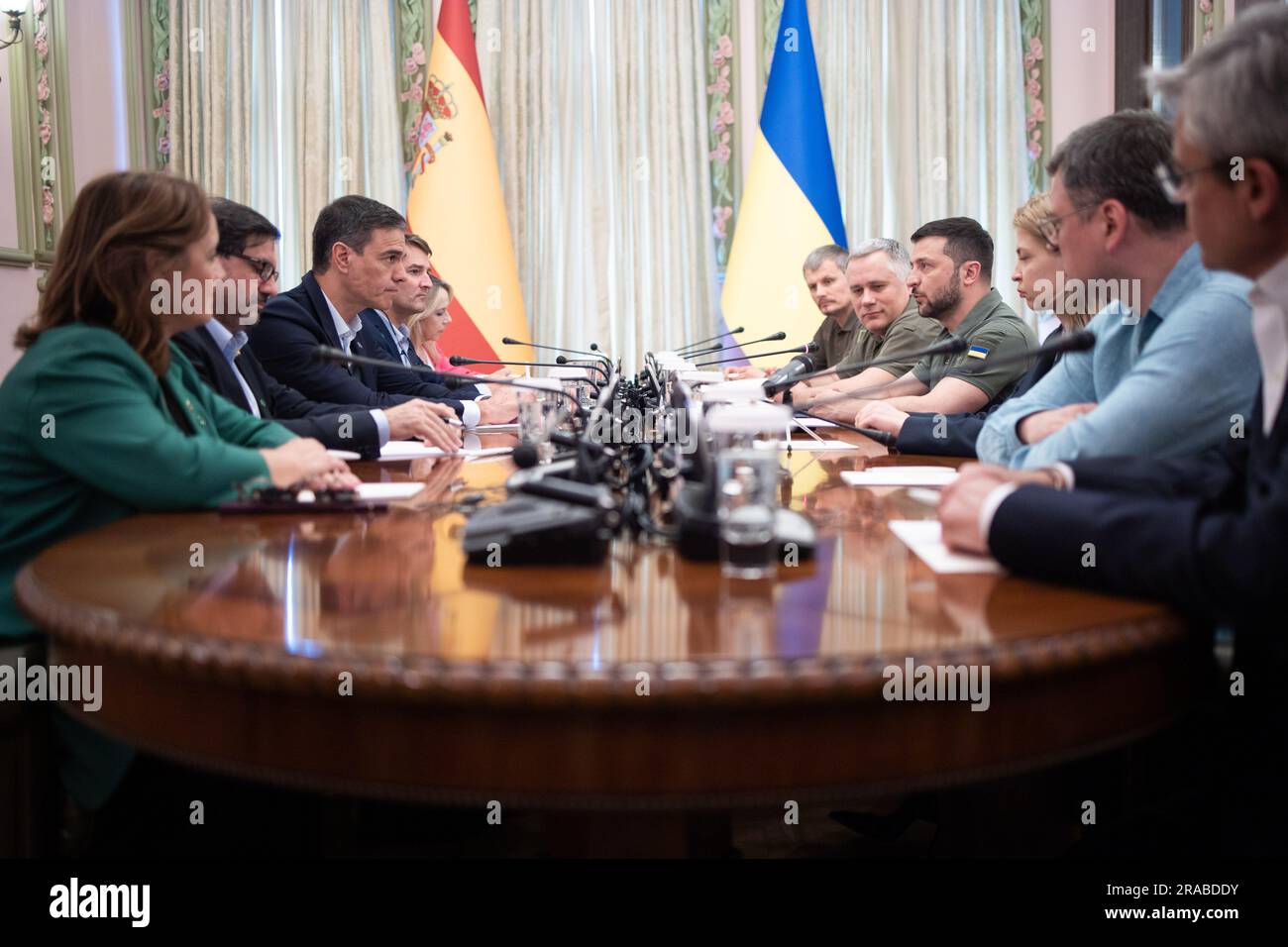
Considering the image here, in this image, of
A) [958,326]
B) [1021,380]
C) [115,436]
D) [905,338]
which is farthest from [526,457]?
[905,338]

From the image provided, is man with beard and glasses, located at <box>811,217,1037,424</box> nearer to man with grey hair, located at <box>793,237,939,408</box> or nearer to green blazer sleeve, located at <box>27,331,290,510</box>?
man with grey hair, located at <box>793,237,939,408</box>

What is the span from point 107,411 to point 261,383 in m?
1.59

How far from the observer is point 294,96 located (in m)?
5.91

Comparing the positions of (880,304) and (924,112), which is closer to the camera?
(880,304)

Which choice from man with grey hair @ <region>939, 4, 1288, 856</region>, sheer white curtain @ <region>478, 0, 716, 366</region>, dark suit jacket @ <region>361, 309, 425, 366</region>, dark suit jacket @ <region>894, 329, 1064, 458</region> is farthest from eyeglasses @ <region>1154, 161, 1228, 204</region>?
sheer white curtain @ <region>478, 0, 716, 366</region>

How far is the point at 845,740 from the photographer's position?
2.71 feet

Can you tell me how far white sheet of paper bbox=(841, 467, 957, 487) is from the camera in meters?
1.88

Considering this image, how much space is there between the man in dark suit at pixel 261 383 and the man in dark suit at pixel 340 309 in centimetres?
18

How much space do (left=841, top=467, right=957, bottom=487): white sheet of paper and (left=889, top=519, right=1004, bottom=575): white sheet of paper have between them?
1.35 feet

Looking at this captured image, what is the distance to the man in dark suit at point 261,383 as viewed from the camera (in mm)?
2461

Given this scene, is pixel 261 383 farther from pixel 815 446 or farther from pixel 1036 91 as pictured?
→ pixel 1036 91

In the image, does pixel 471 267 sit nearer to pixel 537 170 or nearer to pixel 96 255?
Result: pixel 537 170
